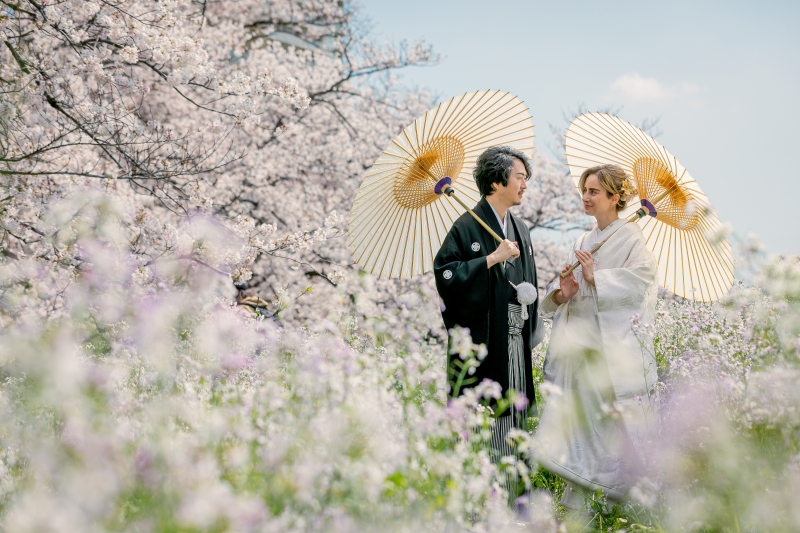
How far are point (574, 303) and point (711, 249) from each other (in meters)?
0.91

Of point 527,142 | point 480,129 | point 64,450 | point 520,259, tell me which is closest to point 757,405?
point 520,259

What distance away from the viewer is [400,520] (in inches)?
59.5

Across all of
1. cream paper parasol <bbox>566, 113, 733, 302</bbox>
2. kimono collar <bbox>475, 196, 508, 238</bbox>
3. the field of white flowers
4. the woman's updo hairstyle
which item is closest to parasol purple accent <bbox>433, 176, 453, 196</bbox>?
kimono collar <bbox>475, 196, 508, 238</bbox>

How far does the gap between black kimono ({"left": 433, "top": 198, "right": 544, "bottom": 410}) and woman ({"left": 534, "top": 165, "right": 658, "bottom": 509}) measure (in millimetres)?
239

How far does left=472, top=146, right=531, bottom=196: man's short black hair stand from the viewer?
322 cm

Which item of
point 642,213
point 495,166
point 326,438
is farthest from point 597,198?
point 326,438

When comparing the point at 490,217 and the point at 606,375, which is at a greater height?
the point at 490,217

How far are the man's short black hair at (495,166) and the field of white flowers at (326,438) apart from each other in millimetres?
1068

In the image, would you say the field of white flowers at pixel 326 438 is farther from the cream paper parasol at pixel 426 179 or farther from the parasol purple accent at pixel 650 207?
the cream paper parasol at pixel 426 179

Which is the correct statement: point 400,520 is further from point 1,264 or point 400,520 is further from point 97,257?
point 1,264

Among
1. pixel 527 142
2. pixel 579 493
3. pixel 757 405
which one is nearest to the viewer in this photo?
pixel 757 405

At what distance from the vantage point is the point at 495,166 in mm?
3230

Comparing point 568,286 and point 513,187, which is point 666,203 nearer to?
point 568,286

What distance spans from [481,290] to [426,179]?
3.02 feet
